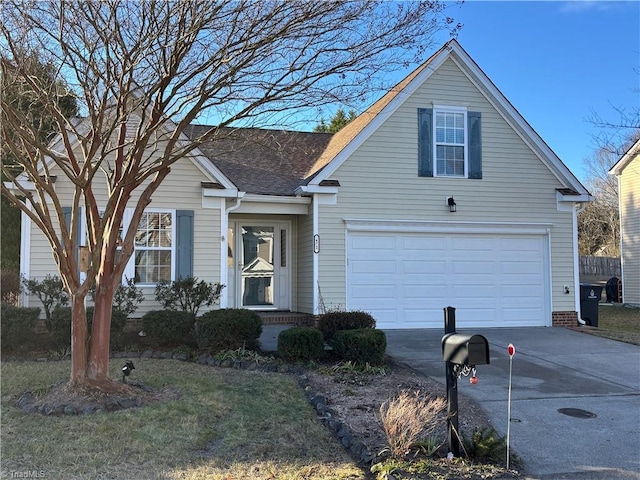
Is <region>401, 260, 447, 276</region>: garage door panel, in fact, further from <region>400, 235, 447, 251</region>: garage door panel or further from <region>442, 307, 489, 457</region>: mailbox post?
<region>442, 307, 489, 457</region>: mailbox post

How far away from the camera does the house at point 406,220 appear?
11859 millimetres

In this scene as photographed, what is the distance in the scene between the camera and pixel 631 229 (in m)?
19.5

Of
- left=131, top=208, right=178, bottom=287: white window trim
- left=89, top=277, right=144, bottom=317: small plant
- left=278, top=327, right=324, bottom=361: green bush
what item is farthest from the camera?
left=131, top=208, right=178, bottom=287: white window trim

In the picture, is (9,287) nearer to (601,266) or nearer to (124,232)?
(124,232)

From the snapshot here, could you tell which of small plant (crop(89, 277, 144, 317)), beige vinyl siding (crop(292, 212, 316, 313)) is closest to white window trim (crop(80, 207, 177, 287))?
small plant (crop(89, 277, 144, 317))

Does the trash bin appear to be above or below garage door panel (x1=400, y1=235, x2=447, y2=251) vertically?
below

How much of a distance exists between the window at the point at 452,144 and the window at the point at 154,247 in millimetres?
6445

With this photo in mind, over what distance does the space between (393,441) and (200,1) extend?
5.28m

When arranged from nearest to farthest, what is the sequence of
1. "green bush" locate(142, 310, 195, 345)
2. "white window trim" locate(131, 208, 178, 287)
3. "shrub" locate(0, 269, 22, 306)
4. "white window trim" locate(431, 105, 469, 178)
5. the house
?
"green bush" locate(142, 310, 195, 345) → "shrub" locate(0, 269, 22, 306) → "white window trim" locate(131, 208, 178, 287) → the house → "white window trim" locate(431, 105, 469, 178)

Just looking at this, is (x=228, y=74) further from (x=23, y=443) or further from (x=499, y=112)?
(x=499, y=112)

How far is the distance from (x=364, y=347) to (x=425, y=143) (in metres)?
6.20

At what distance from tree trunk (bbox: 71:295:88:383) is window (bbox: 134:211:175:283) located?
16.1 ft

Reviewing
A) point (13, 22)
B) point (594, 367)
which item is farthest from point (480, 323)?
point (13, 22)

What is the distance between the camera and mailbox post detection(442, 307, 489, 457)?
4434mm
